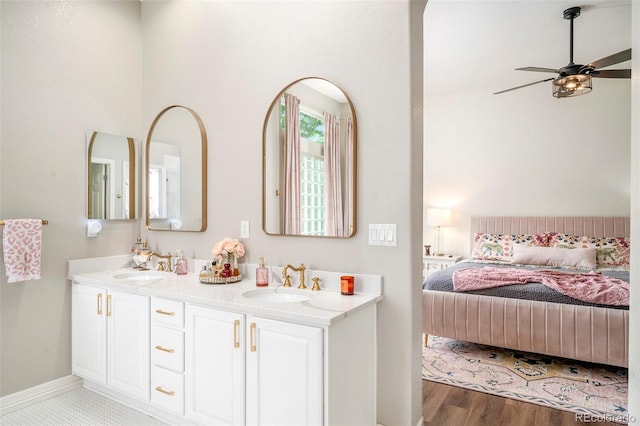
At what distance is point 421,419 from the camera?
2309mm

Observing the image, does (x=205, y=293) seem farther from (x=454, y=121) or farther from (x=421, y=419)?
(x=454, y=121)

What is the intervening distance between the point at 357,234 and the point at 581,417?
72.8 inches

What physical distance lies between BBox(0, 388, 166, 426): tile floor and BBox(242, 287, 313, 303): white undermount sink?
0.95 metres

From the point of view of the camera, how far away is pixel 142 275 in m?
2.94

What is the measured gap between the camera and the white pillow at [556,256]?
4.50 meters

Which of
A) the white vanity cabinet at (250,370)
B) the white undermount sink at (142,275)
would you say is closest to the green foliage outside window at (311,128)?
the white vanity cabinet at (250,370)

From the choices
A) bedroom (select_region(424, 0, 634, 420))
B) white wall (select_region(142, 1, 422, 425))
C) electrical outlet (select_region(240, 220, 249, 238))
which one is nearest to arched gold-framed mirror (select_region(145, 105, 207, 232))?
white wall (select_region(142, 1, 422, 425))

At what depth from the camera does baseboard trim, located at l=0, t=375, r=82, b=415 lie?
8.11 feet

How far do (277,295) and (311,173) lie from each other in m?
0.75

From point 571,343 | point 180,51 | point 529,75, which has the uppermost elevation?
point 529,75

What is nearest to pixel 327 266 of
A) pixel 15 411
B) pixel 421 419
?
pixel 421 419

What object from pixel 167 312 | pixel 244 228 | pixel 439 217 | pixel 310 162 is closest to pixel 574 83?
pixel 310 162

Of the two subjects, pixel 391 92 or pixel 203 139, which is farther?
pixel 203 139

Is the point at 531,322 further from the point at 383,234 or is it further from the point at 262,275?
the point at 262,275
